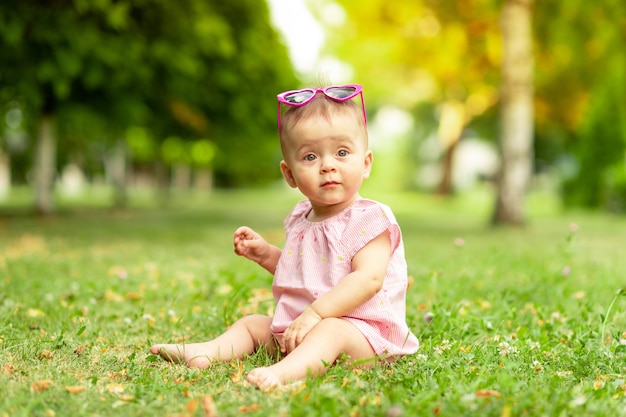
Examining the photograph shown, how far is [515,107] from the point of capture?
10930mm

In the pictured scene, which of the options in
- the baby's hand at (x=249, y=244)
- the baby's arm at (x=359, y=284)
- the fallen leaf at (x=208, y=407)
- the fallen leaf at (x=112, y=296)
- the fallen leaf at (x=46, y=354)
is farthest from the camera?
the fallen leaf at (x=112, y=296)

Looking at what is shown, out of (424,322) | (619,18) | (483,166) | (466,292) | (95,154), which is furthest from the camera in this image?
(483,166)

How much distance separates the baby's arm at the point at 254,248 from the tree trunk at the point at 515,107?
859 centimetres

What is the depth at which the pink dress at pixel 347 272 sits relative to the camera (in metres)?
2.75

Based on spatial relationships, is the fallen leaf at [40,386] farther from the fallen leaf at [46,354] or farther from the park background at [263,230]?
the fallen leaf at [46,354]

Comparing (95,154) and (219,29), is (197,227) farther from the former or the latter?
(95,154)

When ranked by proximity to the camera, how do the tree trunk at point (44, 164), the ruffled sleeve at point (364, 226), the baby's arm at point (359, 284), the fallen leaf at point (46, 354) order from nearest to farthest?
the baby's arm at point (359, 284) < the ruffled sleeve at point (364, 226) < the fallen leaf at point (46, 354) < the tree trunk at point (44, 164)

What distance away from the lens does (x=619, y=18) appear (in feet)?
36.0

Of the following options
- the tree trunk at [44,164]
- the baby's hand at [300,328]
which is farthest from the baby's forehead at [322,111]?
the tree trunk at [44,164]

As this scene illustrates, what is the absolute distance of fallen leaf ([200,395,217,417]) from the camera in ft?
6.94

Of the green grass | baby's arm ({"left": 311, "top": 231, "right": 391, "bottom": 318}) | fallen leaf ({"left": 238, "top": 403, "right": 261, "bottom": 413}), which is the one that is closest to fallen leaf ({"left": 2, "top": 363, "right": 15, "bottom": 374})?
the green grass

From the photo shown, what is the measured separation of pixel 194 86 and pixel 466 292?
755 cm

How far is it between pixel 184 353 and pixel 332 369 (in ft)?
2.08

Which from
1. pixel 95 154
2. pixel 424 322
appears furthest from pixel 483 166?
pixel 424 322
